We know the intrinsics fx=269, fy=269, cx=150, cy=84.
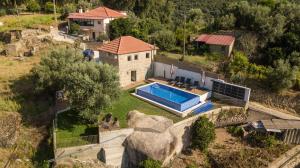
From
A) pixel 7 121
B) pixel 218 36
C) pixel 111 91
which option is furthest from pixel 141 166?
pixel 218 36

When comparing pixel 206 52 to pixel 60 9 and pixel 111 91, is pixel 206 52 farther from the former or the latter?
pixel 60 9

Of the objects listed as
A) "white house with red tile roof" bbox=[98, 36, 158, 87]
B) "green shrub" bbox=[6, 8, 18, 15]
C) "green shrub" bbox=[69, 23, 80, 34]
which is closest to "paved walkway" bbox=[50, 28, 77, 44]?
"green shrub" bbox=[69, 23, 80, 34]

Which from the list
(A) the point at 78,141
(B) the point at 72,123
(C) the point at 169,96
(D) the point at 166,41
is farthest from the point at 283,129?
(D) the point at 166,41

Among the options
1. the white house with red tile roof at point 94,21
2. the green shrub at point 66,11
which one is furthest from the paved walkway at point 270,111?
the green shrub at point 66,11

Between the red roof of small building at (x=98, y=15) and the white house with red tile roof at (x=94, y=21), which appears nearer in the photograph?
the white house with red tile roof at (x=94, y=21)

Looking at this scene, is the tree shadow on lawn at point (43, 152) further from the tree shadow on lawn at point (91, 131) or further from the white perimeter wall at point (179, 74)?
the white perimeter wall at point (179, 74)

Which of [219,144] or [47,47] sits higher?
[47,47]
